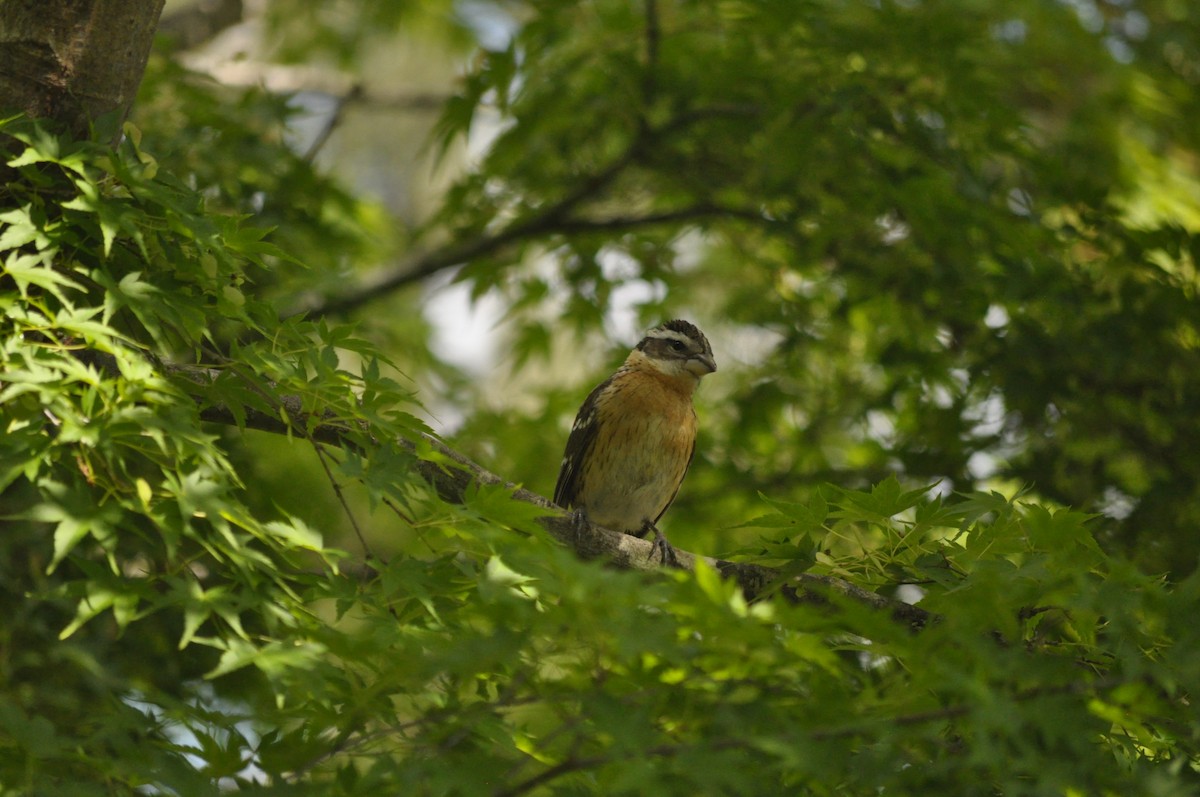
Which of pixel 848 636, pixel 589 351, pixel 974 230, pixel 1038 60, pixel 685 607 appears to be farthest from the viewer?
pixel 1038 60

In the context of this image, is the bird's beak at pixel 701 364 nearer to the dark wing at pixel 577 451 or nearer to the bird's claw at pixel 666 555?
the dark wing at pixel 577 451

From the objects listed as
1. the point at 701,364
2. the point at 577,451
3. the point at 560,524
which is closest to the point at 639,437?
the point at 577,451

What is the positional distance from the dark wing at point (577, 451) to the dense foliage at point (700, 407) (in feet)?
2.72

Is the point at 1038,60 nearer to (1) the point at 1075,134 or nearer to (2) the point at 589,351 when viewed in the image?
(1) the point at 1075,134

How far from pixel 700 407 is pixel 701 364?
1759 millimetres

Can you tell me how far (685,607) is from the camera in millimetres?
2947

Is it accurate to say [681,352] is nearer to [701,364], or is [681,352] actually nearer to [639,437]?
[701,364]

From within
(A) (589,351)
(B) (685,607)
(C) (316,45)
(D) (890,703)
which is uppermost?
(B) (685,607)

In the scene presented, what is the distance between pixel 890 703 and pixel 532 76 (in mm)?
5469

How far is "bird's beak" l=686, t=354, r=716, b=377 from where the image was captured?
6945 mm

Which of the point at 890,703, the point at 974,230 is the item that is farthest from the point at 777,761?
the point at 974,230

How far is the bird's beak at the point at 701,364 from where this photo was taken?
695 cm

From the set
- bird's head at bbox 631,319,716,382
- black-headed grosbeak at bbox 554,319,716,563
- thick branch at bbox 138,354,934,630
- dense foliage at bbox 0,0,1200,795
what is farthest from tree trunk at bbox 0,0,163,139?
bird's head at bbox 631,319,716,382

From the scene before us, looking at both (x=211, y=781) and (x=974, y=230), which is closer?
(x=211, y=781)
